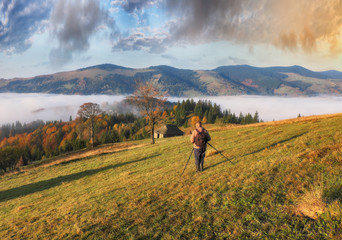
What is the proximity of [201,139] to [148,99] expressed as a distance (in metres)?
29.5

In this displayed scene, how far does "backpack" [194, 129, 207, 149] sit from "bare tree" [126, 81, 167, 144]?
2840 cm

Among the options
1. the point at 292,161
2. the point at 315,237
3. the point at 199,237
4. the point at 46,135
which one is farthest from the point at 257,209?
the point at 46,135

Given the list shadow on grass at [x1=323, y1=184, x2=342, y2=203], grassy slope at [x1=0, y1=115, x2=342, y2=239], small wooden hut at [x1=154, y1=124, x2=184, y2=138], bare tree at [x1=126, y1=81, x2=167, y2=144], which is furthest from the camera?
small wooden hut at [x1=154, y1=124, x2=184, y2=138]

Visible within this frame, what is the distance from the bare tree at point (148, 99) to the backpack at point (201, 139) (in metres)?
28.4

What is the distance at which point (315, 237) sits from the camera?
14.9 ft

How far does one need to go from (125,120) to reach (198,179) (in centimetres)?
19129

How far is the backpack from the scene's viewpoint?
12.4 meters

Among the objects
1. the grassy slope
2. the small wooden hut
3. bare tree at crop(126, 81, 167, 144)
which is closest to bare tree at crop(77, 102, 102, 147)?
bare tree at crop(126, 81, 167, 144)

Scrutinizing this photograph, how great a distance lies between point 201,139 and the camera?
12469 millimetres

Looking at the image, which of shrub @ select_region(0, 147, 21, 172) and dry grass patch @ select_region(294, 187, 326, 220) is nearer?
dry grass patch @ select_region(294, 187, 326, 220)

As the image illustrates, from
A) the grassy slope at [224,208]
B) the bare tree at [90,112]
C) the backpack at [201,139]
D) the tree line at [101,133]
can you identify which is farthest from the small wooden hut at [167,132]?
the grassy slope at [224,208]

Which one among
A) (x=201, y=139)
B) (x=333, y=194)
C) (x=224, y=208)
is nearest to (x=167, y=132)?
(x=201, y=139)

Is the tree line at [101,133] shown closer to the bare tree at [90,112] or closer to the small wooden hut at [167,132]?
the small wooden hut at [167,132]

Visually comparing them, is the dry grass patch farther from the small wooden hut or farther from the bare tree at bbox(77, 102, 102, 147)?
the small wooden hut
